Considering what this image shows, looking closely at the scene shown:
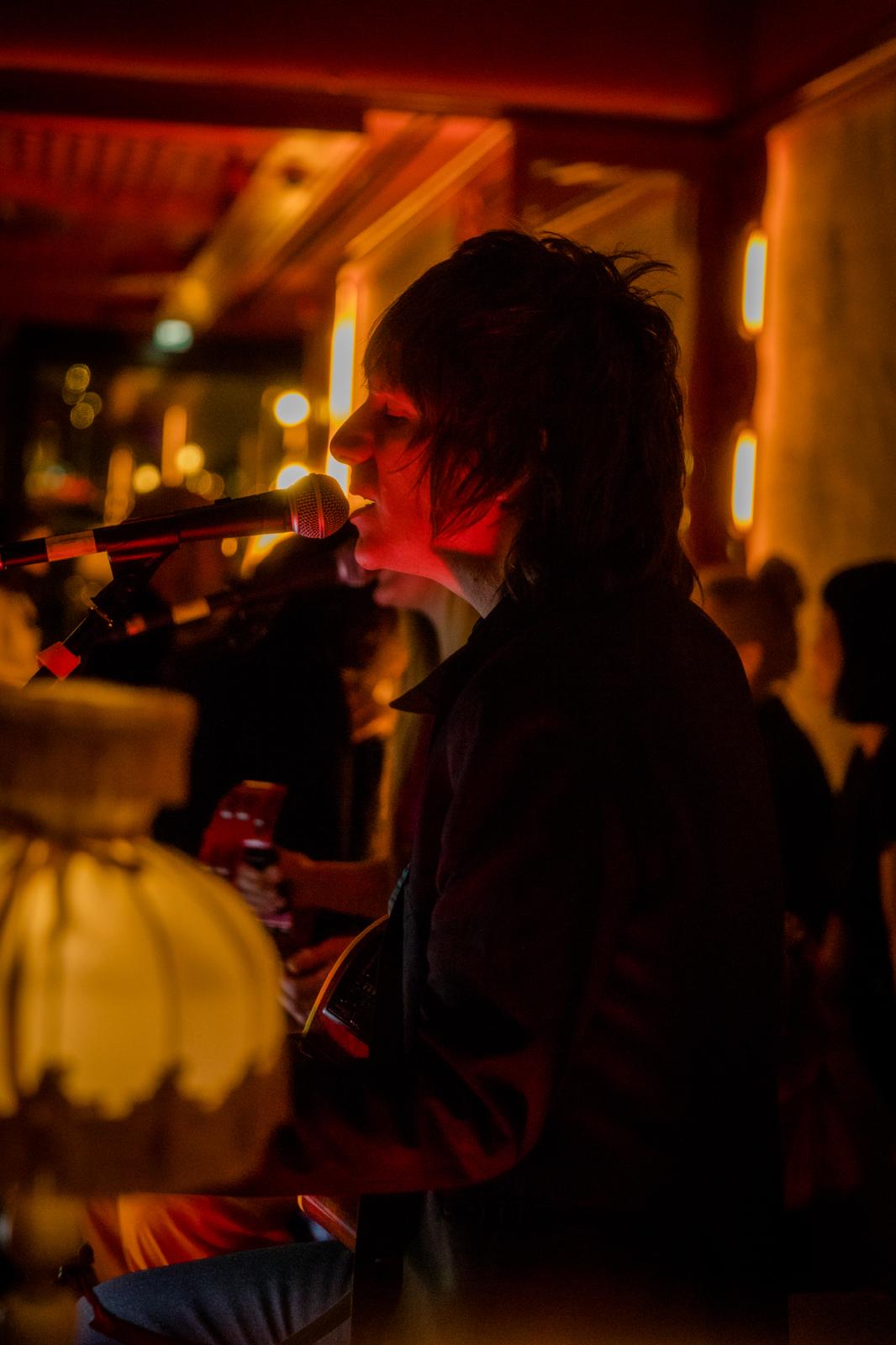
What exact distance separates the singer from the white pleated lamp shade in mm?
233

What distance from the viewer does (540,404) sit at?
1.39m

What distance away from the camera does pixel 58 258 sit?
37.3 ft

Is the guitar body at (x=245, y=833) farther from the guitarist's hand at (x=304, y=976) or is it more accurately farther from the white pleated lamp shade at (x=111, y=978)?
the white pleated lamp shade at (x=111, y=978)

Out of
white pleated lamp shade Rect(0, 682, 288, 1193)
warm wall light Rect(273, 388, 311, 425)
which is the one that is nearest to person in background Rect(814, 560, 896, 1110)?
white pleated lamp shade Rect(0, 682, 288, 1193)

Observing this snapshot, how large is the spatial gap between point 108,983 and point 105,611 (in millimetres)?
1112

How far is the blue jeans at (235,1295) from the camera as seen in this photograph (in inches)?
→ 71.6

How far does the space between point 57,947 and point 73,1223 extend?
0.67ft

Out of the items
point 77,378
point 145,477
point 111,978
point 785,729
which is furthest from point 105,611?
point 145,477

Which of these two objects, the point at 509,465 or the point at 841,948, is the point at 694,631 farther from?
the point at 841,948

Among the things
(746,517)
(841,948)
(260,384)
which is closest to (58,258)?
(260,384)

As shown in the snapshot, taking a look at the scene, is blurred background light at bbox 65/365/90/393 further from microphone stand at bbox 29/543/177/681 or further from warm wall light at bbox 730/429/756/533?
microphone stand at bbox 29/543/177/681

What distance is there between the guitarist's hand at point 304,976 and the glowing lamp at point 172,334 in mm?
10591

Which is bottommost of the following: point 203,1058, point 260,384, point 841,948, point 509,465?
point 841,948

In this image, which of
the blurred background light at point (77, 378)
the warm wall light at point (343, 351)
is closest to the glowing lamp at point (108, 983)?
the warm wall light at point (343, 351)
